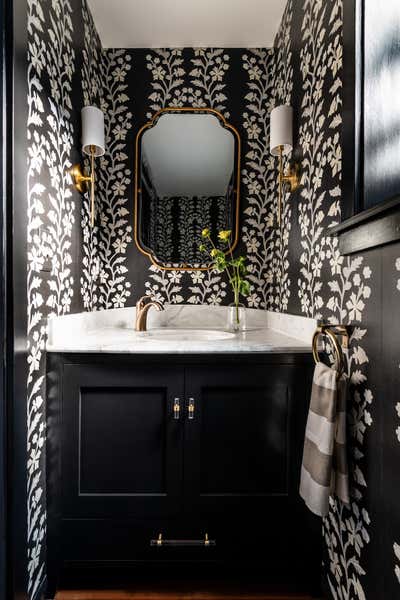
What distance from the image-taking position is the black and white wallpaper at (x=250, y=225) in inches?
35.5

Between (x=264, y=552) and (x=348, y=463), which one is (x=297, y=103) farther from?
(x=264, y=552)

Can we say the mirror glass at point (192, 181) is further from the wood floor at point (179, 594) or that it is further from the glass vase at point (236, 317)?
the wood floor at point (179, 594)

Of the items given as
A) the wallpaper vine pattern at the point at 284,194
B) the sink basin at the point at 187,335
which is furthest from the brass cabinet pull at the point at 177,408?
the wallpaper vine pattern at the point at 284,194

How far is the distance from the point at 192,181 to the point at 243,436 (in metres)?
1.33

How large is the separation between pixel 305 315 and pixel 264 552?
913 mm

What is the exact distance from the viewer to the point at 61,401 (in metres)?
1.23

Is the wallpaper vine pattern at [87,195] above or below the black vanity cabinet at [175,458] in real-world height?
above

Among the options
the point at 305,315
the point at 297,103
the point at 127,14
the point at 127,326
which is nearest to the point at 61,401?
the point at 127,326

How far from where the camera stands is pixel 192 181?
1.86m

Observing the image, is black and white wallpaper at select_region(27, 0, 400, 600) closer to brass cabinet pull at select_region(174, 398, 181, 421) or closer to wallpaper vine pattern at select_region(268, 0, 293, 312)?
wallpaper vine pattern at select_region(268, 0, 293, 312)

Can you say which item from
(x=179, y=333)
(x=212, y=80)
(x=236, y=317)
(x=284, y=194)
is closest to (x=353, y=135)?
(x=284, y=194)

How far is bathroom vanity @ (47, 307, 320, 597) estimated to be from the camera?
1229 millimetres

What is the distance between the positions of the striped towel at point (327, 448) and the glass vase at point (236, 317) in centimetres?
74

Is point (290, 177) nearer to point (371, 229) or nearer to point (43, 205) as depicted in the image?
point (371, 229)
